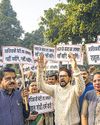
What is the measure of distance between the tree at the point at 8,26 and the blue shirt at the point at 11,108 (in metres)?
47.1

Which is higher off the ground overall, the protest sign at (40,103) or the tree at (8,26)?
the tree at (8,26)

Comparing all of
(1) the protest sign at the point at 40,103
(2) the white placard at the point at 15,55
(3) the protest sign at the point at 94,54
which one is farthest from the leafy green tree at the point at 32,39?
(1) the protest sign at the point at 40,103

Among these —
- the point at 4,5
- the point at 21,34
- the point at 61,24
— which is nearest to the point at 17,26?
the point at 21,34

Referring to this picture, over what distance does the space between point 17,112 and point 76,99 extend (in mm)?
1195

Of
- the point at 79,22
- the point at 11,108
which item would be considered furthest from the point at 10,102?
the point at 79,22

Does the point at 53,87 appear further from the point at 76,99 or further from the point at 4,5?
the point at 4,5

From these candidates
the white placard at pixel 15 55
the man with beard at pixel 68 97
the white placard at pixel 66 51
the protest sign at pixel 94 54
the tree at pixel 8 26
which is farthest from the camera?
the tree at pixel 8 26

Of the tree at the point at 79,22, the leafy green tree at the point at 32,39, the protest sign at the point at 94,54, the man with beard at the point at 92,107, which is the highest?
the leafy green tree at the point at 32,39

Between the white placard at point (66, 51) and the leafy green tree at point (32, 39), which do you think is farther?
the leafy green tree at point (32, 39)

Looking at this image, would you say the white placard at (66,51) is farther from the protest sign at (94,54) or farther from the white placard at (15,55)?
the white placard at (15,55)

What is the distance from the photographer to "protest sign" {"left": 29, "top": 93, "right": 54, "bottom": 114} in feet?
23.2

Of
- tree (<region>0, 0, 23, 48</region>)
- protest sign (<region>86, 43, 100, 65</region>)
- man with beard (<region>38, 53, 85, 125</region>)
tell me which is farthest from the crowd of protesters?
tree (<region>0, 0, 23, 48</region>)

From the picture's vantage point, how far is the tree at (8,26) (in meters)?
55.0

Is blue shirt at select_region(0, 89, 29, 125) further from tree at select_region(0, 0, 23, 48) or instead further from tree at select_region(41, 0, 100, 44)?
tree at select_region(0, 0, 23, 48)
